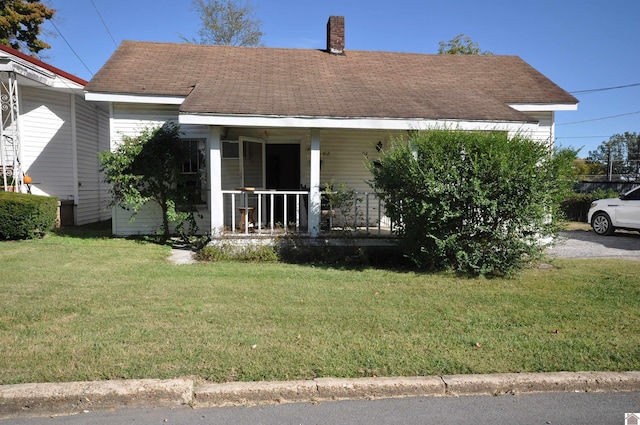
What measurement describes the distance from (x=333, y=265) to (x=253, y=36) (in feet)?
89.3

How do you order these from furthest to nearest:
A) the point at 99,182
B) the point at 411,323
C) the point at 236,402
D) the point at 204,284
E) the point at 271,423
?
the point at 99,182
the point at 204,284
the point at 411,323
the point at 236,402
the point at 271,423

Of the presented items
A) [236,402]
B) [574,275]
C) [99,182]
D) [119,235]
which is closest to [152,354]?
[236,402]

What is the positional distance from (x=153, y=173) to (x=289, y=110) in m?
3.63

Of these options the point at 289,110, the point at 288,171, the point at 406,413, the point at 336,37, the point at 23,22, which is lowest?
the point at 406,413

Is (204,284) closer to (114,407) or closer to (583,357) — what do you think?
(114,407)

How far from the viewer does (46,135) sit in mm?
12117

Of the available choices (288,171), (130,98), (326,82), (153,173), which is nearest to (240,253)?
(153,173)

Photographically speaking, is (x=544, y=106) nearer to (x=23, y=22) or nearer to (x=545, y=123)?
(x=545, y=123)

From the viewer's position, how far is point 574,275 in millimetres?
7062

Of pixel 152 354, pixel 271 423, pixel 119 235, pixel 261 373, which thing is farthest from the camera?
pixel 119 235

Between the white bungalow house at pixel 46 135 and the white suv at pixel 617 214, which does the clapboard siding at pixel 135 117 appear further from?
the white suv at pixel 617 214

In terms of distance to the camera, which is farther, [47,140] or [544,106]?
[47,140]

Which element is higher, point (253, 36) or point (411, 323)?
point (253, 36)

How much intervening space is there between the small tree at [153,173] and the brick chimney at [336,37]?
21.8ft
